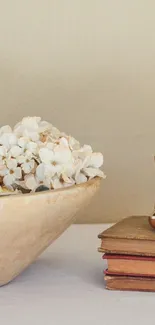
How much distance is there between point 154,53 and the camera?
1.26 metres

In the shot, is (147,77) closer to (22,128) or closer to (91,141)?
(91,141)

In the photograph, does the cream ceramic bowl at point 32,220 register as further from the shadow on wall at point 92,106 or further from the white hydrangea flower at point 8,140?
the shadow on wall at point 92,106

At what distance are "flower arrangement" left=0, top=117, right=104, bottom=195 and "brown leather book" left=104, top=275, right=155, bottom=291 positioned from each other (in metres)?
0.14

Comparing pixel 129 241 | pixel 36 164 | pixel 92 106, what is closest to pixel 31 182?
pixel 36 164

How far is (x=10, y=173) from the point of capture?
859 mm

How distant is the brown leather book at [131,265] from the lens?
829 mm

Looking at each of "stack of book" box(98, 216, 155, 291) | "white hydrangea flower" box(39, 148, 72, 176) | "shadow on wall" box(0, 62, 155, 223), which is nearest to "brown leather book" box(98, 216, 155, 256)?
"stack of book" box(98, 216, 155, 291)

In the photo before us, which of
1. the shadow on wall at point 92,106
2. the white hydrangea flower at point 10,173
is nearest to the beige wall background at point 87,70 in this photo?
the shadow on wall at point 92,106

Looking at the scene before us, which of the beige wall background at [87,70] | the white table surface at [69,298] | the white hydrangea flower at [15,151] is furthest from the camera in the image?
the beige wall background at [87,70]

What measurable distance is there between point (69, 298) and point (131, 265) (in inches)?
3.6

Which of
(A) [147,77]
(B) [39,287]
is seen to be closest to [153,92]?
(A) [147,77]

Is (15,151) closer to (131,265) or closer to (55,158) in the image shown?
(55,158)

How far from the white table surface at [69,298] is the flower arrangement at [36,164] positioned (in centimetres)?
14

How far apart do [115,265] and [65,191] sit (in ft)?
0.41
